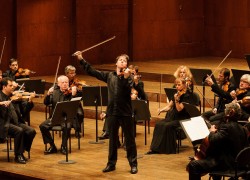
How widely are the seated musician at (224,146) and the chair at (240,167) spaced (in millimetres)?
54

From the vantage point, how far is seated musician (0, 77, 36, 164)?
30.0 feet

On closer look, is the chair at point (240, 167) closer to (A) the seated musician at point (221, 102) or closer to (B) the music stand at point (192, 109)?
(B) the music stand at point (192, 109)

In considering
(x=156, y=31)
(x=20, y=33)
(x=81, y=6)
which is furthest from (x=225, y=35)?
(x=20, y=33)

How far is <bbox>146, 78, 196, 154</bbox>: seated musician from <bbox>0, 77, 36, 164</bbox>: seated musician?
1585mm

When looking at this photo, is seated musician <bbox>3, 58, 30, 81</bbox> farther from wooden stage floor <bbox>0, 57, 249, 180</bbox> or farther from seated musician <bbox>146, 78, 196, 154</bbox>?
seated musician <bbox>146, 78, 196, 154</bbox>

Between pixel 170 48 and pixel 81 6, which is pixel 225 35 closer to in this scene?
pixel 170 48

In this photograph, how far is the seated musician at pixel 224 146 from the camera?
7113 millimetres

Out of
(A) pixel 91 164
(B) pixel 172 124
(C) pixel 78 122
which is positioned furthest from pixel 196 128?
(C) pixel 78 122

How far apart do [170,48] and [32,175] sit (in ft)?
25.5

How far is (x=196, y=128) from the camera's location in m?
7.96

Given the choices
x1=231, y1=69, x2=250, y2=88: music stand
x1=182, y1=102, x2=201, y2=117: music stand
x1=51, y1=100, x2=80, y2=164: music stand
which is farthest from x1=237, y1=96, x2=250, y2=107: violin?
x1=51, y1=100, x2=80, y2=164: music stand

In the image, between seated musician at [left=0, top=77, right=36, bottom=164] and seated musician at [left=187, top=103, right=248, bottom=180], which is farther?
seated musician at [left=0, top=77, right=36, bottom=164]

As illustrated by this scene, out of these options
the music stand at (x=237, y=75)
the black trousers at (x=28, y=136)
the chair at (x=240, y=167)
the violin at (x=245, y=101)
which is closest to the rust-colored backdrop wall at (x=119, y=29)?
the black trousers at (x=28, y=136)

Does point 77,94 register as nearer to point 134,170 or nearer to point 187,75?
point 187,75
